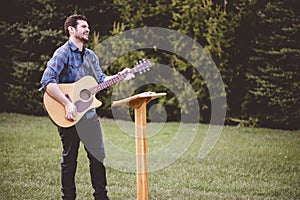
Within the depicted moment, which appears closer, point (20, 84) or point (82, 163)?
point (82, 163)

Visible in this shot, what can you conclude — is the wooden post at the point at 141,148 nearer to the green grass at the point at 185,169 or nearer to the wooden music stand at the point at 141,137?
the wooden music stand at the point at 141,137

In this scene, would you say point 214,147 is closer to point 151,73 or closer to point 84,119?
point 151,73

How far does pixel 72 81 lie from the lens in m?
4.76

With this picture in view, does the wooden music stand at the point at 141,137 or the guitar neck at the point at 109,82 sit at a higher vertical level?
the guitar neck at the point at 109,82

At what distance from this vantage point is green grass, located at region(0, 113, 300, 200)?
5672mm

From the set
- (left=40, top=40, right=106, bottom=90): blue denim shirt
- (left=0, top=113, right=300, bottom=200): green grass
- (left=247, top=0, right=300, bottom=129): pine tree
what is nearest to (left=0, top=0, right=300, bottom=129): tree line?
(left=247, top=0, right=300, bottom=129): pine tree

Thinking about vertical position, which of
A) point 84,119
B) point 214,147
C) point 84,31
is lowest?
point 214,147

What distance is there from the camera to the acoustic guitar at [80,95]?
459 centimetres

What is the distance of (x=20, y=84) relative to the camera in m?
11.5

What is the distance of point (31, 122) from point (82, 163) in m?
3.56

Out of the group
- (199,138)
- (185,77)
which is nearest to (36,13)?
(185,77)

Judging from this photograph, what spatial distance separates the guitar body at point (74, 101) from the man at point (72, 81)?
0.05m

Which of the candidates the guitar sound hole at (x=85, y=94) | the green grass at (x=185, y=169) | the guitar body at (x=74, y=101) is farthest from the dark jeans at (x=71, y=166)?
the green grass at (x=185, y=169)

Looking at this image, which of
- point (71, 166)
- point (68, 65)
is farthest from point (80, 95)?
point (71, 166)
